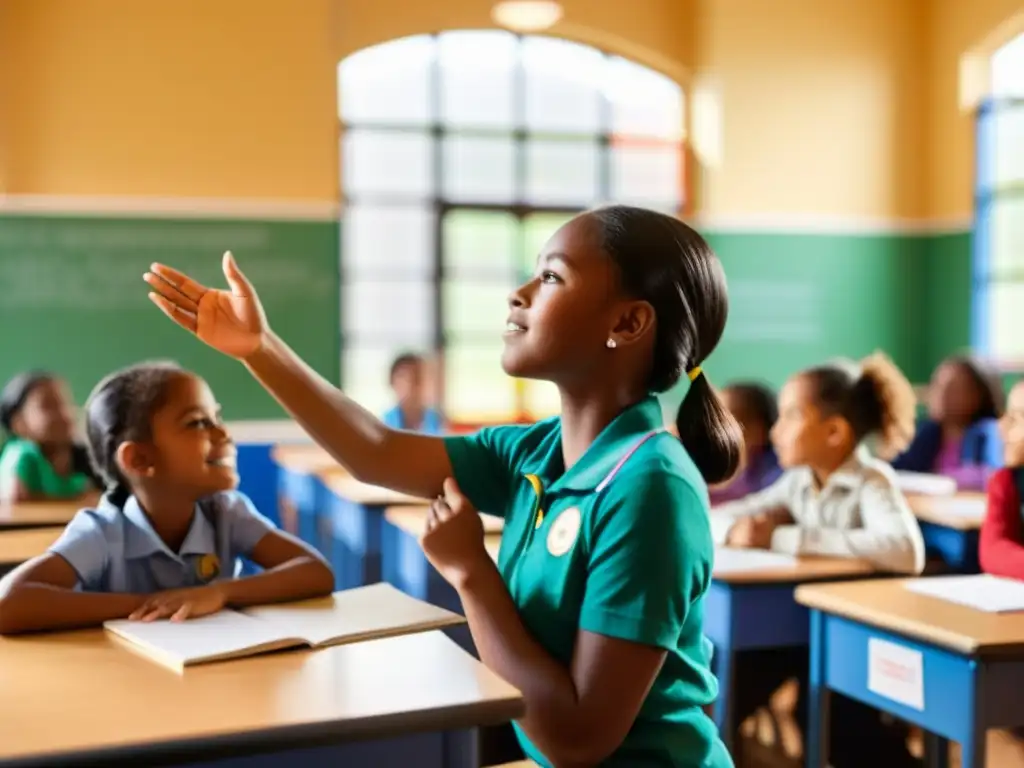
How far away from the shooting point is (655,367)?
1420 millimetres

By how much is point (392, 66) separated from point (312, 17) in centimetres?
58

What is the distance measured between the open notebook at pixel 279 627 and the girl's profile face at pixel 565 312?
1.43ft

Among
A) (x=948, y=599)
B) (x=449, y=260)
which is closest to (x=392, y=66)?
(x=449, y=260)

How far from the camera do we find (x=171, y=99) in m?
6.12

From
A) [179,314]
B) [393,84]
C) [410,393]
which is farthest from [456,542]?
[393,84]

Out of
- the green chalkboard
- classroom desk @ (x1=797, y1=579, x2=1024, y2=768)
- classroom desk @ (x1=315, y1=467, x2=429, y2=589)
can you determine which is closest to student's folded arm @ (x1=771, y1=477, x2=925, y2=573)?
classroom desk @ (x1=797, y1=579, x2=1024, y2=768)

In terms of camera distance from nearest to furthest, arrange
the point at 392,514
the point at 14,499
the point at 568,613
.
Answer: the point at 568,613 < the point at 392,514 < the point at 14,499

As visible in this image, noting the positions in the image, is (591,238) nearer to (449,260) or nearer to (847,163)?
(449,260)

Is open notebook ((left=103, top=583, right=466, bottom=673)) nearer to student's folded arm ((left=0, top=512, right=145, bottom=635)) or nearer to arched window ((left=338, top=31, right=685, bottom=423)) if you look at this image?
student's folded arm ((left=0, top=512, right=145, bottom=635))

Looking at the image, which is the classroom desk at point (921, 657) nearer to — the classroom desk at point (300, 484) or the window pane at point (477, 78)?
the classroom desk at point (300, 484)

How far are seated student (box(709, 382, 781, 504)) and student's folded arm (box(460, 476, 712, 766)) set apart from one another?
93.4 inches

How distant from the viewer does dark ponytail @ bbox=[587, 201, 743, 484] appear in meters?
1.38

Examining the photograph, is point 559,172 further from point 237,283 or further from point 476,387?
point 237,283

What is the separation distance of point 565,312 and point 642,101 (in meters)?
6.03
